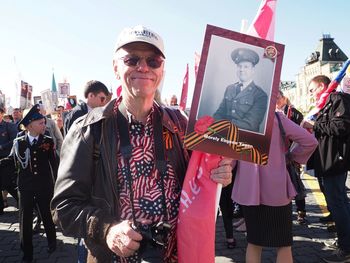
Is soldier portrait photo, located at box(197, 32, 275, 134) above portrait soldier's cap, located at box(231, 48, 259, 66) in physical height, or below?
below

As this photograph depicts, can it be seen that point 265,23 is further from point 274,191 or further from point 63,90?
point 63,90

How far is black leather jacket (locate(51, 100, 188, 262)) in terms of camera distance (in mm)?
1597

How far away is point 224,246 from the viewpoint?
4.77 m

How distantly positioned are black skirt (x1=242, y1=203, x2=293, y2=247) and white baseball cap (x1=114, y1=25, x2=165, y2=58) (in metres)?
2.23

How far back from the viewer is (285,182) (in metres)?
3.29

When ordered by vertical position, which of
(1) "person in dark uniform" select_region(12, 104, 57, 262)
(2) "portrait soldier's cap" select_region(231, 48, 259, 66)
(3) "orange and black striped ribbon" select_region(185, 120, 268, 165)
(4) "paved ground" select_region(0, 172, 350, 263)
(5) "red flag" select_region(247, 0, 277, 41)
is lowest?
(4) "paved ground" select_region(0, 172, 350, 263)

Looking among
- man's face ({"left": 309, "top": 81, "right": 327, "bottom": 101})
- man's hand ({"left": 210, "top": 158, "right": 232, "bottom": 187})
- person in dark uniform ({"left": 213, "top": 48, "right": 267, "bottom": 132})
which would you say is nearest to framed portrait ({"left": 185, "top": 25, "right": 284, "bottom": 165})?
person in dark uniform ({"left": 213, "top": 48, "right": 267, "bottom": 132})

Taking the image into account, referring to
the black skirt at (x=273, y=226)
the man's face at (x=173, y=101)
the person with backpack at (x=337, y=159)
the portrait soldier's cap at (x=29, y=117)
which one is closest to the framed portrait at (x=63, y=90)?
the man's face at (x=173, y=101)

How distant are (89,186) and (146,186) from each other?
0.97 feet

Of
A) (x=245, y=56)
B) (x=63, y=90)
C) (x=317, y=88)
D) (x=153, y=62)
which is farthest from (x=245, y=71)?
(x=63, y=90)

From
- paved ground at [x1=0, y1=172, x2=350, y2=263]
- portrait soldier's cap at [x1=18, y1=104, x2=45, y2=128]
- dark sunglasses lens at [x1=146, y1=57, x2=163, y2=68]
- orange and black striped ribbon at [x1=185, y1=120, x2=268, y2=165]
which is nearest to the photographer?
orange and black striped ribbon at [x1=185, y1=120, x2=268, y2=165]

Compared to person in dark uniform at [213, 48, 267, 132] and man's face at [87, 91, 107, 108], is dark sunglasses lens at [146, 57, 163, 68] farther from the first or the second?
man's face at [87, 91, 107, 108]

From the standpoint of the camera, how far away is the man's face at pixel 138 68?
1.79 m

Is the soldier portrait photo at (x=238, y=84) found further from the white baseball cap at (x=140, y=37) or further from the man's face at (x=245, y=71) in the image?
the white baseball cap at (x=140, y=37)
